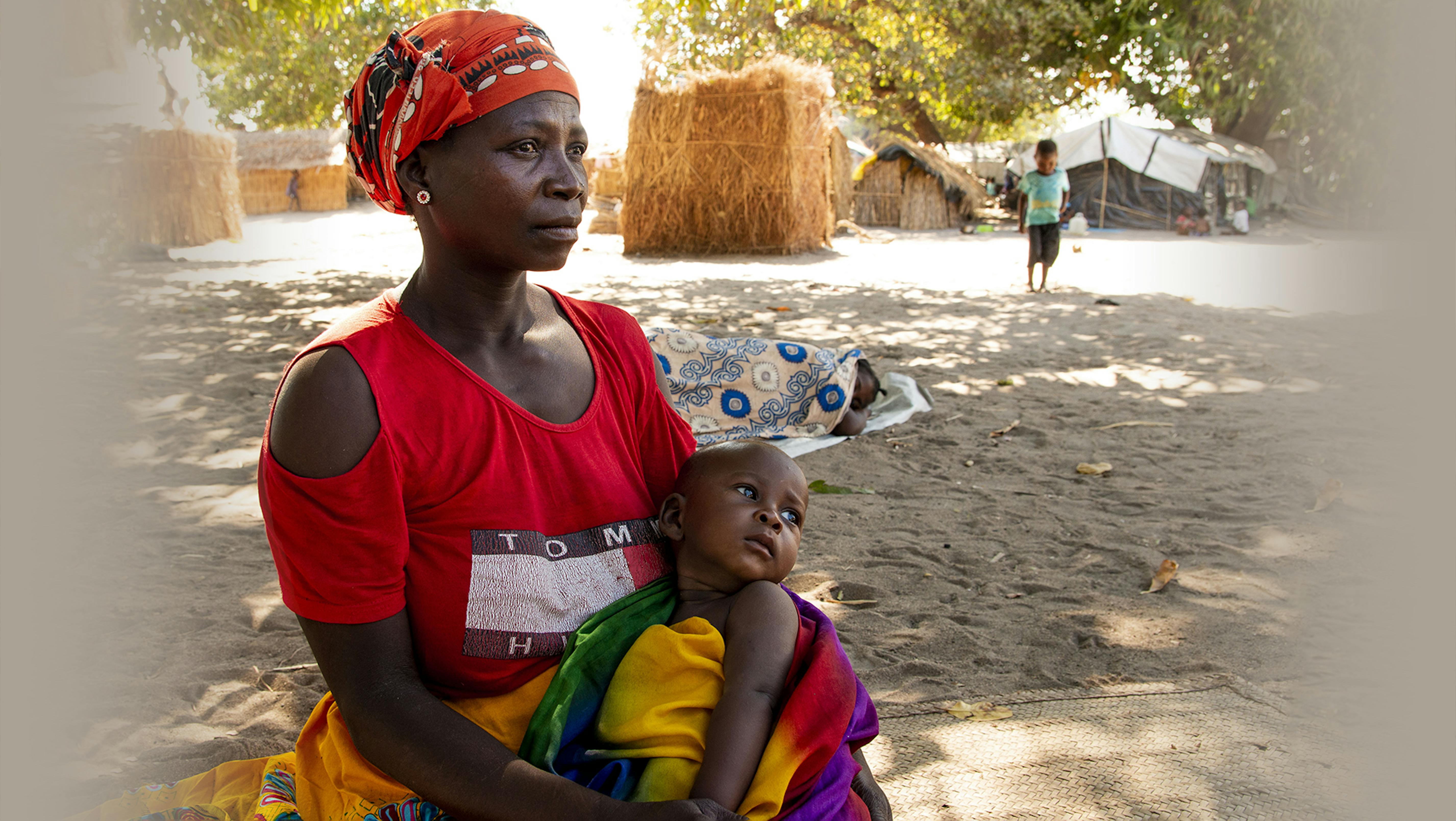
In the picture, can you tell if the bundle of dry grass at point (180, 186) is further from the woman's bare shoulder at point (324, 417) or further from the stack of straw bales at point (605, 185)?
the woman's bare shoulder at point (324, 417)

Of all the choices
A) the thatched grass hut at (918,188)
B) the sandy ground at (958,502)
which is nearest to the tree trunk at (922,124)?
the thatched grass hut at (918,188)

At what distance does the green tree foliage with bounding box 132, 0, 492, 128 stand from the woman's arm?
791mm

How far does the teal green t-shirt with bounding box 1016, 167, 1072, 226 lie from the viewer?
9805 mm

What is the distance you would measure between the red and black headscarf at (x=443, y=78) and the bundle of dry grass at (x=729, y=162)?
12.7m

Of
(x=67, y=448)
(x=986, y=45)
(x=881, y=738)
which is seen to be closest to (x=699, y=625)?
(x=881, y=738)

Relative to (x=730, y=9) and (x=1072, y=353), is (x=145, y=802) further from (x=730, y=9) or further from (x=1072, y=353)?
(x=730, y=9)

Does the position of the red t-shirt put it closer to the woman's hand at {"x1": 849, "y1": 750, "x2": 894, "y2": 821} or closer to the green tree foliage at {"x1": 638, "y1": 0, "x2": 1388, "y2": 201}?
the woman's hand at {"x1": 849, "y1": 750, "x2": 894, "y2": 821}

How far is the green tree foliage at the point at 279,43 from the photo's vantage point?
8.19 meters

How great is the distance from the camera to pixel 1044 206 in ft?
32.2

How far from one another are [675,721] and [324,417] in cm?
65

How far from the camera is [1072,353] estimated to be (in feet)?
22.5

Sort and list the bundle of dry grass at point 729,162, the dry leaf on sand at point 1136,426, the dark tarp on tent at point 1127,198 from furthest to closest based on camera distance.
→ the dark tarp on tent at point 1127,198
the bundle of dry grass at point 729,162
the dry leaf on sand at point 1136,426

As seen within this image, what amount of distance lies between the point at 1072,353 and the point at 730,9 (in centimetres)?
1580

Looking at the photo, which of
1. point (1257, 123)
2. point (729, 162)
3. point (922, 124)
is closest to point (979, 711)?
point (729, 162)
